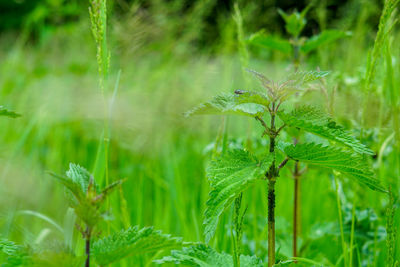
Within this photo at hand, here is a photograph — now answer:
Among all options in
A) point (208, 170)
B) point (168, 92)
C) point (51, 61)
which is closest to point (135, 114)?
point (168, 92)

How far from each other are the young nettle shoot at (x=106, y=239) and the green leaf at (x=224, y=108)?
15 centimetres

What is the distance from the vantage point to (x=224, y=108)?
23.1 inches

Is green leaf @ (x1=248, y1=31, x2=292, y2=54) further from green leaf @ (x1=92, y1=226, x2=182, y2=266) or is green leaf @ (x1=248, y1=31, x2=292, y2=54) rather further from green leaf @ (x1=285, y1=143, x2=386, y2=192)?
green leaf @ (x1=92, y1=226, x2=182, y2=266)

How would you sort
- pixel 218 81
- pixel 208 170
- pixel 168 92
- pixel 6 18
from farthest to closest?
pixel 6 18 → pixel 218 81 → pixel 168 92 → pixel 208 170

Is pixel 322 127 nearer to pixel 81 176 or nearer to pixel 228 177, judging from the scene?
pixel 228 177

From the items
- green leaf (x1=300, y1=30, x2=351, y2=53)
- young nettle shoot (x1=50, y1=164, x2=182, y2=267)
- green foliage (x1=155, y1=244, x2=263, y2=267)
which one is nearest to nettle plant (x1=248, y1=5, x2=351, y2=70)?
green leaf (x1=300, y1=30, x2=351, y2=53)

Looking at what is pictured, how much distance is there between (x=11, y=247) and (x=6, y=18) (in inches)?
267

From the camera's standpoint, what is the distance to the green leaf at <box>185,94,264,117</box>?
575 mm

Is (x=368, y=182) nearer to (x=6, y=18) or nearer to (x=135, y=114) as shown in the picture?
(x=135, y=114)

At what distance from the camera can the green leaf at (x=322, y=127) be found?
56 centimetres

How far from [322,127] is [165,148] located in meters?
1.20

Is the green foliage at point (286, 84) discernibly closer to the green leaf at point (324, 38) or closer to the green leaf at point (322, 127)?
the green leaf at point (322, 127)

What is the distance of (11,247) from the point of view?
0.54 meters

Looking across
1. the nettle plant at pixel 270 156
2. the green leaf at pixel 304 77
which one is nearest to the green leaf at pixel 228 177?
the nettle plant at pixel 270 156
